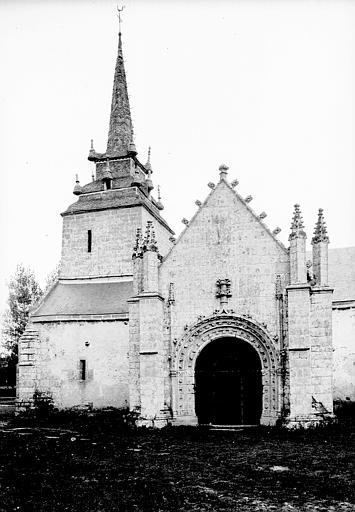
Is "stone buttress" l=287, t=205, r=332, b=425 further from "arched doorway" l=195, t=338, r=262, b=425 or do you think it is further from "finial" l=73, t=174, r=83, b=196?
"finial" l=73, t=174, r=83, b=196

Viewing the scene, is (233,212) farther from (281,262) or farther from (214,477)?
(214,477)

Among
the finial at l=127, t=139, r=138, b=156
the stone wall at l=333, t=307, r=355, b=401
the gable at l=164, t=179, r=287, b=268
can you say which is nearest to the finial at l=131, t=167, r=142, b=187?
the finial at l=127, t=139, r=138, b=156

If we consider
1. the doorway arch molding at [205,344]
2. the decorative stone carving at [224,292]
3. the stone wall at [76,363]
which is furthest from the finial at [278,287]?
the stone wall at [76,363]

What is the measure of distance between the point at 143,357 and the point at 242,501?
10.0 meters

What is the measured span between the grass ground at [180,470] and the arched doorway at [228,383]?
3.87 feet

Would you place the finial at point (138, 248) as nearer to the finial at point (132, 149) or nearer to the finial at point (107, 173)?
the finial at point (107, 173)

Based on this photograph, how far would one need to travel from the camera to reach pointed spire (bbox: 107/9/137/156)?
31312 mm

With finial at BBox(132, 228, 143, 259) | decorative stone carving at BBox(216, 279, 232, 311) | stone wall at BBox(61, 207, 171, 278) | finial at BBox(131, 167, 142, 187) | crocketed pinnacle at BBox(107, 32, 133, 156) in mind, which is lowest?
decorative stone carving at BBox(216, 279, 232, 311)

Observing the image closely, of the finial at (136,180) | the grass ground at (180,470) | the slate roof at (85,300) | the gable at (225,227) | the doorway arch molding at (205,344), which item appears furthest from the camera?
the finial at (136,180)

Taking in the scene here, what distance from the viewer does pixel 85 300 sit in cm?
2655

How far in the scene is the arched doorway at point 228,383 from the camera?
18453 millimetres

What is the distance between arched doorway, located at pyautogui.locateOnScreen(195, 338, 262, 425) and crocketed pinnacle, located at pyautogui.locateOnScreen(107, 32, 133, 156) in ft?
49.6

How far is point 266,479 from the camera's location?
1029 centimetres

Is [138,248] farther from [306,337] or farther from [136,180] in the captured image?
[136,180]
